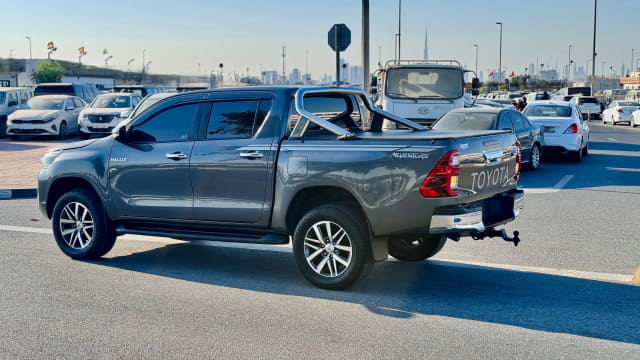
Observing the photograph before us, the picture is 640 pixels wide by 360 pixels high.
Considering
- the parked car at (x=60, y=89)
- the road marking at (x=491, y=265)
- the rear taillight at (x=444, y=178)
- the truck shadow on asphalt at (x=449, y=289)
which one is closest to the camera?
the truck shadow on asphalt at (x=449, y=289)

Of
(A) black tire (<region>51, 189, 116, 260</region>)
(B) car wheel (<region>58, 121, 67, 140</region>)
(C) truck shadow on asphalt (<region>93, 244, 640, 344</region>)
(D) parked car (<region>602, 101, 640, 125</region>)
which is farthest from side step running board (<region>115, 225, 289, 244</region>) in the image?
(D) parked car (<region>602, 101, 640, 125</region>)

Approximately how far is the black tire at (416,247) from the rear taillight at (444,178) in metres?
1.51

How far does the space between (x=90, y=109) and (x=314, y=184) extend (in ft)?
75.0

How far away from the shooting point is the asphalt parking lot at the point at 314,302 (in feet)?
16.7

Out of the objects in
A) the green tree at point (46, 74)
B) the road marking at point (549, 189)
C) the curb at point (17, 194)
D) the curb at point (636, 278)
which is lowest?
the road marking at point (549, 189)

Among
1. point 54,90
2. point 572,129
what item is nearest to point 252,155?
point 572,129

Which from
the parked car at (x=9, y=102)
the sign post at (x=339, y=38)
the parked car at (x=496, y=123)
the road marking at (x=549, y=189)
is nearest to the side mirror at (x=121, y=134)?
the sign post at (x=339, y=38)

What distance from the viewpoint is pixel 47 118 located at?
89.2 feet

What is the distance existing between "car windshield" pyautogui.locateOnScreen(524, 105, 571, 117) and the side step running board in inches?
612

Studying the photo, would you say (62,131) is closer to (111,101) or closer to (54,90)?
(111,101)

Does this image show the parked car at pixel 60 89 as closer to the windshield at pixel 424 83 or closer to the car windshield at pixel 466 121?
the windshield at pixel 424 83

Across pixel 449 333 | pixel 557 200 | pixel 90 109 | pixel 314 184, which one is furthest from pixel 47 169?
pixel 90 109

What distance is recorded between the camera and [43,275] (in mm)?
7234

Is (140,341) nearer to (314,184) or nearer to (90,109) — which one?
(314,184)
